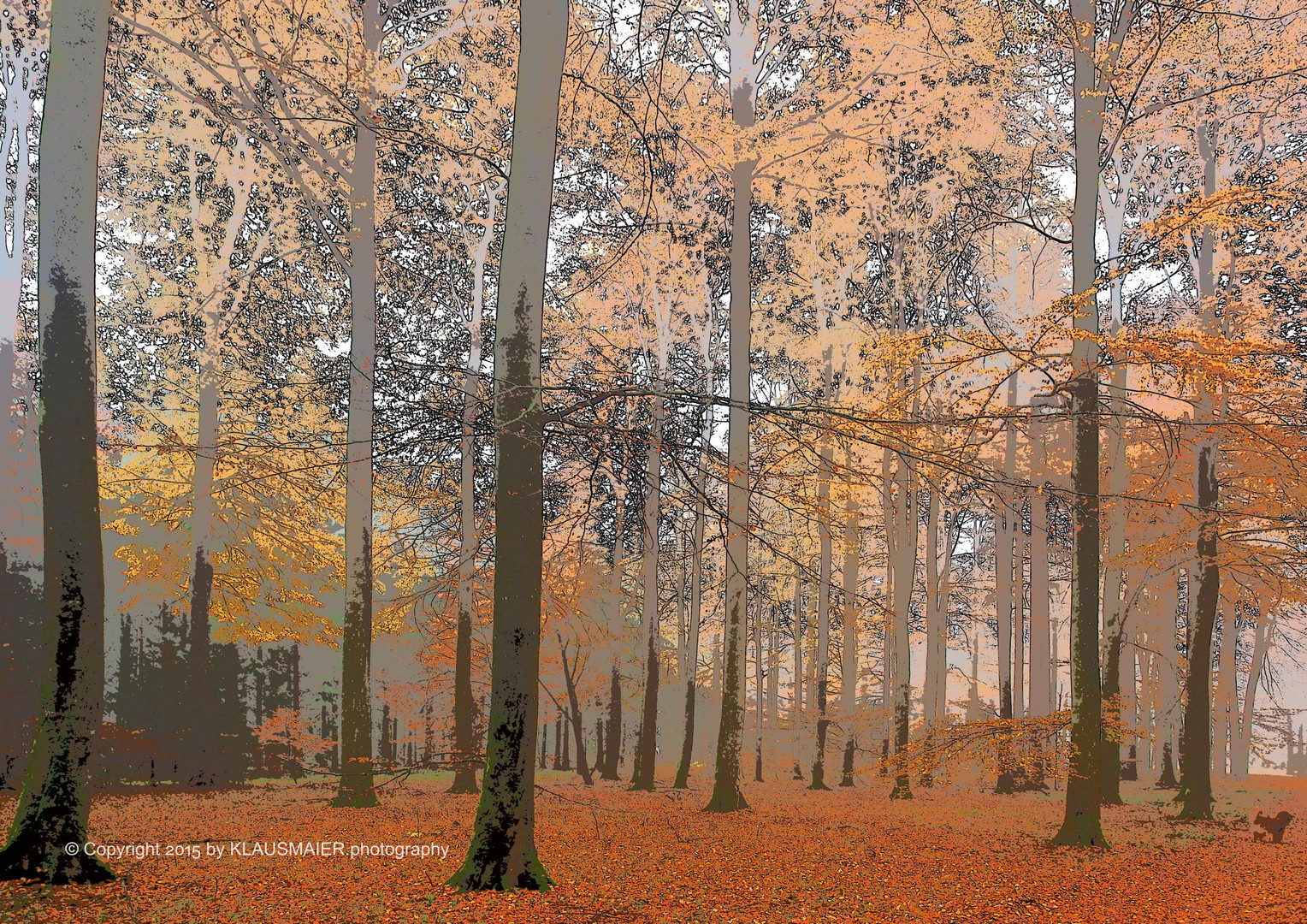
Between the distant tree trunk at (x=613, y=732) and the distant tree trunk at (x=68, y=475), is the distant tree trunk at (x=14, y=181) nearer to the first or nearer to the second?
the distant tree trunk at (x=68, y=475)

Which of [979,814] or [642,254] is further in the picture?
[642,254]

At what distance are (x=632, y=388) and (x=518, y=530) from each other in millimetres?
1503

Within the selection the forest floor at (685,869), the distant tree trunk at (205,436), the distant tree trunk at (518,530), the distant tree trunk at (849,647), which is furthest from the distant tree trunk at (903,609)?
the distant tree trunk at (205,436)

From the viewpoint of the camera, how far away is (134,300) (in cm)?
1864

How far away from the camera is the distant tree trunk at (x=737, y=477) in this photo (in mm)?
13070

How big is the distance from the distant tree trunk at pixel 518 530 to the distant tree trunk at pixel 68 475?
8.59 ft

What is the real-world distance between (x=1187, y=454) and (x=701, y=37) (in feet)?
42.5

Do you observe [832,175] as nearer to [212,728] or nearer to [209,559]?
[209,559]

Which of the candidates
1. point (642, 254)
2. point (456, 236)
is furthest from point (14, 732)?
point (642, 254)

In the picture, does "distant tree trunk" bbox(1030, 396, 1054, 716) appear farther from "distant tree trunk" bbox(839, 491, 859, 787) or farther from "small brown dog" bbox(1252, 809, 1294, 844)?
"small brown dog" bbox(1252, 809, 1294, 844)

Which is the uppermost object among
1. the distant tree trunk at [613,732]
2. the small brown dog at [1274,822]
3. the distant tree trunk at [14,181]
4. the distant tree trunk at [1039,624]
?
the distant tree trunk at [14,181]

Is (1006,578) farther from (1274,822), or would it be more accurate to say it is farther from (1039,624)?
(1274,822)

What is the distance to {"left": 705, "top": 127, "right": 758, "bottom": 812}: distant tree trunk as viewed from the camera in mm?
13070

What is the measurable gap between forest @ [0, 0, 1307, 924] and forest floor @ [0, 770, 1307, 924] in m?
0.08
